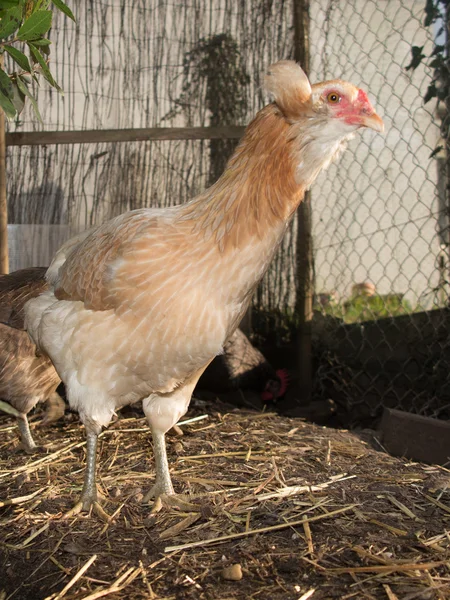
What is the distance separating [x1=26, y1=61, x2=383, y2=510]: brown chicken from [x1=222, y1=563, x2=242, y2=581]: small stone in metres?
0.69

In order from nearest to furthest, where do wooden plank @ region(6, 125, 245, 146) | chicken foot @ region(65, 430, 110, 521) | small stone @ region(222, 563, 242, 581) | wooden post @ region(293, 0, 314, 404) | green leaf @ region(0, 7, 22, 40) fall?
green leaf @ region(0, 7, 22, 40)
small stone @ region(222, 563, 242, 581)
chicken foot @ region(65, 430, 110, 521)
wooden plank @ region(6, 125, 245, 146)
wooden post @ region(293, 0, 314, 404)

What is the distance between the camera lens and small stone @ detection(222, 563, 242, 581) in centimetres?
162

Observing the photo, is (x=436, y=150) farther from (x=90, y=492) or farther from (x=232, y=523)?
(x=90, y=492)

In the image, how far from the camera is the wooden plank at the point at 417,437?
3.00 m

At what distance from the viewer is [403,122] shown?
13.3 feet

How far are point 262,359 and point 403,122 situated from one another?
202 cm

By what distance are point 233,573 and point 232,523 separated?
39 centimetres

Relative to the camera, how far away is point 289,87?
184 cm

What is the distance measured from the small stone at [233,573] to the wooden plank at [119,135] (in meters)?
3.16

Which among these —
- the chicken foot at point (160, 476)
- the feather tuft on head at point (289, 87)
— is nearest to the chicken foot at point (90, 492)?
the chicken foot at point (160, 476)

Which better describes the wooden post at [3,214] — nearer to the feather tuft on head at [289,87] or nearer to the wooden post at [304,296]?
the wooden post at [304,296]

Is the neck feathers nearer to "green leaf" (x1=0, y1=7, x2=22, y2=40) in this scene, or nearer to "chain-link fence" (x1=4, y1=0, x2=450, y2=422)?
"green leaf" (x1=0, y1=7, x2=22, y2=40)

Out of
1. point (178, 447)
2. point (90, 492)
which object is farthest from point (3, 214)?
point (90, 492)

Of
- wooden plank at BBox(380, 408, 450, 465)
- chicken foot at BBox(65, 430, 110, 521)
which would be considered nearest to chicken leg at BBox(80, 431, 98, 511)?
chicken foot at BBox(65, 430, 110, 521)
